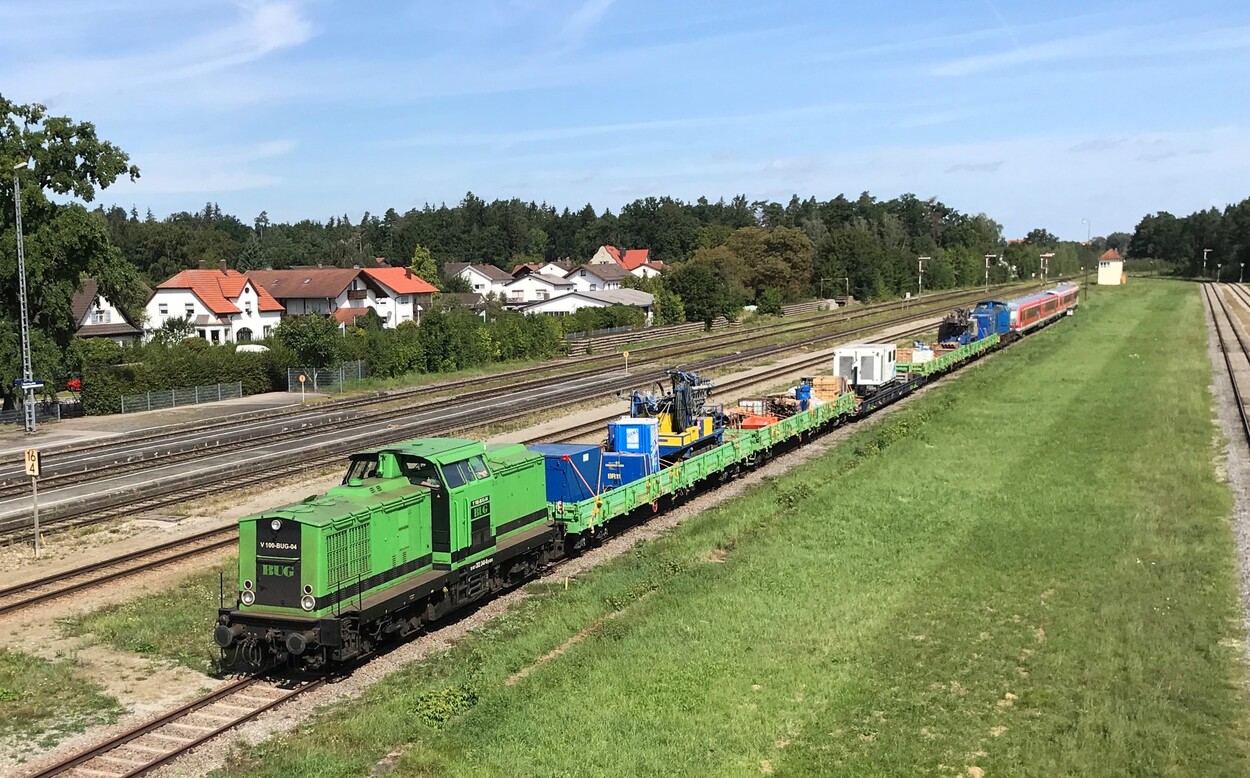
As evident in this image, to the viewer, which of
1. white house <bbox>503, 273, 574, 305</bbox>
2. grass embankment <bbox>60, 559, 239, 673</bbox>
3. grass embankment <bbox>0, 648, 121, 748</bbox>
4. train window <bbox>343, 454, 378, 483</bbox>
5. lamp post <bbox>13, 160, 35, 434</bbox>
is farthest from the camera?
white house <bbox>503, 273, 574, 305</bbox>

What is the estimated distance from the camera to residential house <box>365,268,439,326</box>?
10244cm

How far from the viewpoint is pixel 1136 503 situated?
1075 inches

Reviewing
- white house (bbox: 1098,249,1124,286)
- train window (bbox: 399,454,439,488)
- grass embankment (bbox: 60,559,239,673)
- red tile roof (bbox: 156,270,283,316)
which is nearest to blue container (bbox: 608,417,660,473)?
train window (bbox: 399,454,439,488)

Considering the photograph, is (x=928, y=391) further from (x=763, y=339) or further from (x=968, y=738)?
(x=968, y=738)

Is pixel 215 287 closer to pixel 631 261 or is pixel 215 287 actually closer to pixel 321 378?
pixel 321 378

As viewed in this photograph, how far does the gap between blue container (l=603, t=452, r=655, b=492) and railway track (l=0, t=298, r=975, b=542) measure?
13081 millimetres

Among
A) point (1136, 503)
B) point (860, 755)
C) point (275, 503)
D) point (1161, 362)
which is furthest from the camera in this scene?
point (1161, 362)

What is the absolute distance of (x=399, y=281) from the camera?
105125mm

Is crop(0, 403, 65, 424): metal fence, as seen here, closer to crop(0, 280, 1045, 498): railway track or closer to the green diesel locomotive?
crop(0, 280, 1045, 498): railway track

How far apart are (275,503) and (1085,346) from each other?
61.4m

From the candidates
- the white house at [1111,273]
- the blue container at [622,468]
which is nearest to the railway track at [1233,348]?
the blue container at [622,468]

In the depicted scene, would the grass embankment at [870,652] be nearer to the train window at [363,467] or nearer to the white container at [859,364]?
the train window at [363,467]

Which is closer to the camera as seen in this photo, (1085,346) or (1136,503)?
(1136,503)

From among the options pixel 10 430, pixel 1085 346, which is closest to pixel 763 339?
pixel 1085 346
